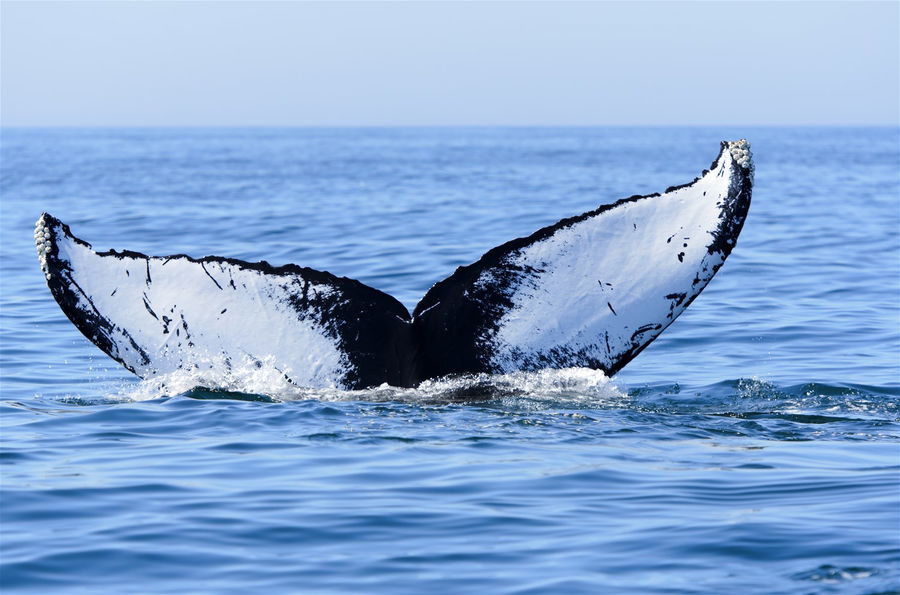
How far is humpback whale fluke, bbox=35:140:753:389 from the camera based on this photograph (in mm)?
6859

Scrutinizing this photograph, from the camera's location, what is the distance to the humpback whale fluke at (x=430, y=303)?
6859mm

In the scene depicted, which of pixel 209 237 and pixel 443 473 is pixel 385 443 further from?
pixel 209 237

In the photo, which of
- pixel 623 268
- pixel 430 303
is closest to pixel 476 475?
pixel 430 303

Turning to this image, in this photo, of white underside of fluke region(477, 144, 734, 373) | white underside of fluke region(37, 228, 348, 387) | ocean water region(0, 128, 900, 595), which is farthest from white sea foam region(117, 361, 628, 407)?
white underside of fluke region(477, 144, 734, 373)

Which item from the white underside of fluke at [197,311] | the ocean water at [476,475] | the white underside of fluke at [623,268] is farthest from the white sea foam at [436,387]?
the white underside of fluke at [623,268]

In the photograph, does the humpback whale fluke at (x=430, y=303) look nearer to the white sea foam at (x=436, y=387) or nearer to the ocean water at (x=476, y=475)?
the white sea foam at (x=436, y=387)

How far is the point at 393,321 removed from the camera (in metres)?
7.04

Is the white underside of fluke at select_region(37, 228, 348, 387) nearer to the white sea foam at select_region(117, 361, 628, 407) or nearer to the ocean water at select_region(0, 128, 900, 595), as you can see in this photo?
the white sea foam at select_region(117, 361, 628, 407)

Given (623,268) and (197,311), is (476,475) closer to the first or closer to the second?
(623,268)

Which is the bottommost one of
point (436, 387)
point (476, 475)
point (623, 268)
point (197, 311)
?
point (476, 475)

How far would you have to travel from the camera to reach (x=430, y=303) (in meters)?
7.02

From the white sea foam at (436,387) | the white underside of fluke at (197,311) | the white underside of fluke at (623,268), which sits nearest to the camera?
the white underside of fluke at (623,268)

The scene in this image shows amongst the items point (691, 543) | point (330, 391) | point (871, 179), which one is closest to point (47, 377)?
point (330, 391)

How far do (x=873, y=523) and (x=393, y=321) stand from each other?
259 cm
